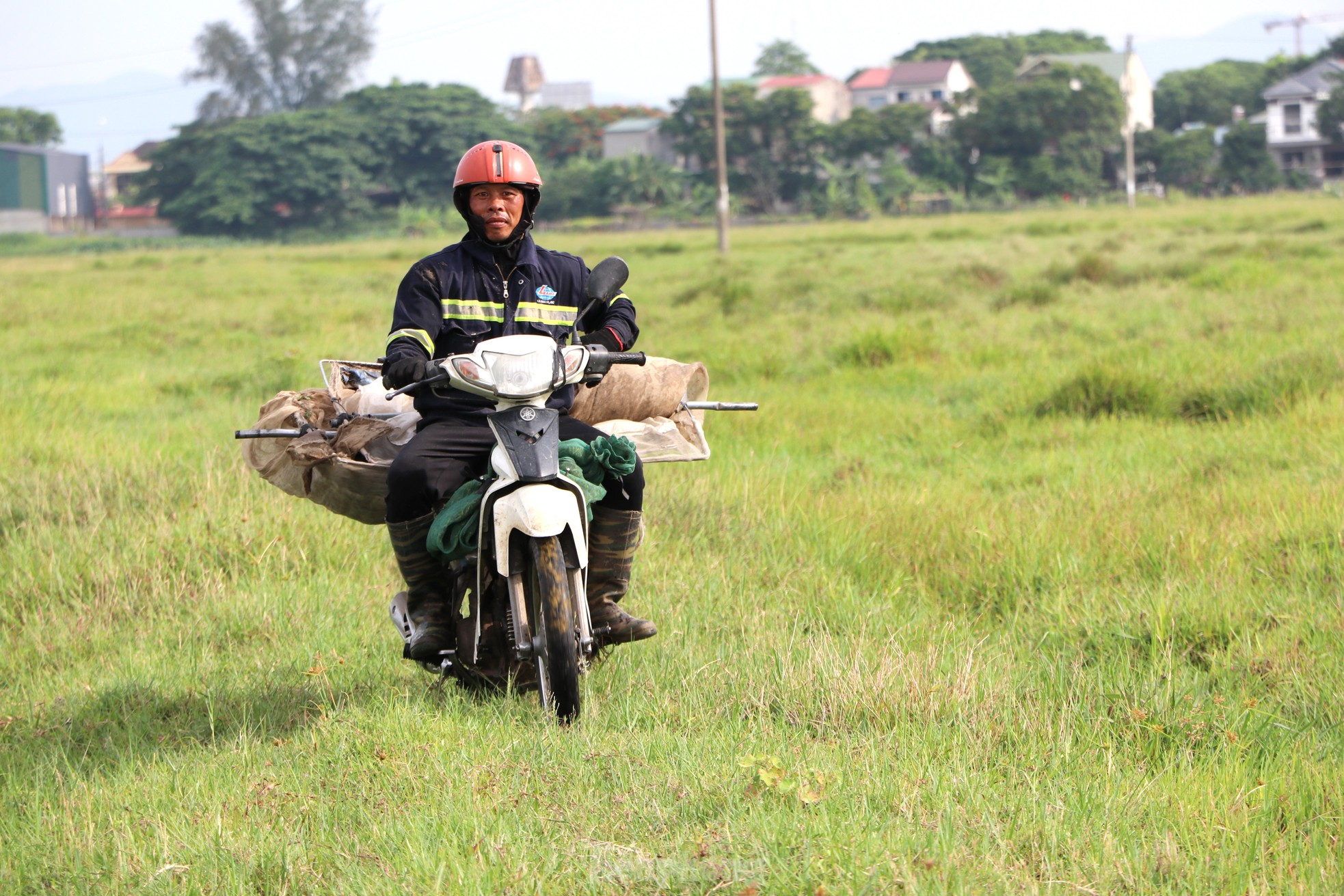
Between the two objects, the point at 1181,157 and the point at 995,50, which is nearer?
the point at 1181,157

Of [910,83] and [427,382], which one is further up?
[910,83]

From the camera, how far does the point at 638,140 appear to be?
85.0 meters

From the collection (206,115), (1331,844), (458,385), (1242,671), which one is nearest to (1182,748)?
(1331,844)

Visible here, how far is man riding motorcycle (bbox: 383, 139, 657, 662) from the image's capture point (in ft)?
12.7

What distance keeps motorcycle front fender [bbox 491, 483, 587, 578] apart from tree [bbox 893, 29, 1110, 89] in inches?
3815

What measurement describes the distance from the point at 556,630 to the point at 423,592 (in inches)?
25.4

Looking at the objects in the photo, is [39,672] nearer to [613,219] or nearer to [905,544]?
[905,544]

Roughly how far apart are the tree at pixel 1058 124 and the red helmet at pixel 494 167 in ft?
214

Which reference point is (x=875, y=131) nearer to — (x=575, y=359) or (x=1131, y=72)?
(x=1131, y=72)

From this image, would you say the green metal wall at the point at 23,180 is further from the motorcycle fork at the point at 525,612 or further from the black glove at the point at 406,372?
the motorcycle fork at the point at 525,612

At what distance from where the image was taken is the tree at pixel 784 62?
106 metres

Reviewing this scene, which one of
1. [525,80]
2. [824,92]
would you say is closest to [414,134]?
[824,92]

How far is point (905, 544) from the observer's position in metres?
5.92

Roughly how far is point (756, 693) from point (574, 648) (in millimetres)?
587
